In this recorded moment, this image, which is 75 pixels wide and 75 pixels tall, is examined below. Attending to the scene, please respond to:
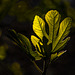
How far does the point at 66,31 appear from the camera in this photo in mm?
372

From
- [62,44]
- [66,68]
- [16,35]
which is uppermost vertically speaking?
[16,35]

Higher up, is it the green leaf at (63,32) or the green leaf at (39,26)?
the green leaf at (39,26)

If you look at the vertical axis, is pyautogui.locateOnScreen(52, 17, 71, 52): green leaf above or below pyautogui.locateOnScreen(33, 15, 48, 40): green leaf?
below

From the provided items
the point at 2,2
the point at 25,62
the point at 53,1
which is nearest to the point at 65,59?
the point at 25,62

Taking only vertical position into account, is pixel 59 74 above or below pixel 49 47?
below

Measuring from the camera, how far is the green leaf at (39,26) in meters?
0.37

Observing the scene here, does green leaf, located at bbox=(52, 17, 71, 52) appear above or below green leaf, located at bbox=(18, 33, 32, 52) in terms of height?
below

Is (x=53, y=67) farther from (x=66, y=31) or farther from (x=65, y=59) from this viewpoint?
(x=66, y=31)

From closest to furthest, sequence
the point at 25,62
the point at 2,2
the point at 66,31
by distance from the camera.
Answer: the point at 66,31 → the point at 2,2 → the point at 25,62

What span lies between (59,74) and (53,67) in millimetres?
200

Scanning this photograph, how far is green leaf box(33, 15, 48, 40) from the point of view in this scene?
0.37 m

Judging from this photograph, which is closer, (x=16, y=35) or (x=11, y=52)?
(x=16, y=35)

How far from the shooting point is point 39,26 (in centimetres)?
37

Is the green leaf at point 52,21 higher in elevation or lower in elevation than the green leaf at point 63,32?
higher
